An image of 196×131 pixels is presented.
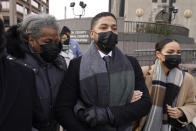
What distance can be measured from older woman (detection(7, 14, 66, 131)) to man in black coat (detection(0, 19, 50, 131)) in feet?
1.21

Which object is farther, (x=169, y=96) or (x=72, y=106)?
(x=169, y=96)

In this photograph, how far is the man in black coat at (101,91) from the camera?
1834 millimetres

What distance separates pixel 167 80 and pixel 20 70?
1.75 meters

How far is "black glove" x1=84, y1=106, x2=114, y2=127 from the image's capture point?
1.75 metres

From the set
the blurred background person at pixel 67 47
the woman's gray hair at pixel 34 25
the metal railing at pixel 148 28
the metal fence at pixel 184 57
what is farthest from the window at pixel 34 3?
the woman's gray hair at pixel 34 25

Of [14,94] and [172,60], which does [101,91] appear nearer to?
[14,94]

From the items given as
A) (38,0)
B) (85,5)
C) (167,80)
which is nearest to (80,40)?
(85,5)

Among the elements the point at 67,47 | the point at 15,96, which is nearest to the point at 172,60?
the point at 15,96

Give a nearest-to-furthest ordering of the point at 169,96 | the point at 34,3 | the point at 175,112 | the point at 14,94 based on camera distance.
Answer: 1. the point at 14,94
2. the point at 175,112
3. the point at 169,96
4. the point at 34,3

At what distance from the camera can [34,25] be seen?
2.01 metres

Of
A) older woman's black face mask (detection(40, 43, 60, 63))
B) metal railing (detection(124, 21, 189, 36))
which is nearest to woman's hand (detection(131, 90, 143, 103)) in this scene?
older woman's black face mask (detection(40, 43, 60, 63))

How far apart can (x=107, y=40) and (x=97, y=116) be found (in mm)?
753

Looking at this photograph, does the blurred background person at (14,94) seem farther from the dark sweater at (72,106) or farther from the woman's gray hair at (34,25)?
the woman's gray hair at (34,25)

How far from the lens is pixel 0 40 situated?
127 cm
